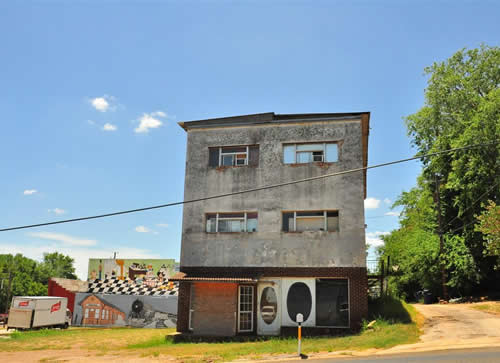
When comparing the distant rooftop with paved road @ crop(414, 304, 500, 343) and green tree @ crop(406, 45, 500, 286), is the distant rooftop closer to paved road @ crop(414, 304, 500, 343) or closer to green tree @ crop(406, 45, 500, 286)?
paved road @ crop(414, 304, 500, 343)

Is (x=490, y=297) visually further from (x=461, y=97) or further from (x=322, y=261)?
(x=322, y=261)

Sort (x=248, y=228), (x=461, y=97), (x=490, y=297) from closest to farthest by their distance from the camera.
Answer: (x=248, y=228) → (x=490, y=297) → (x=461, y=97)

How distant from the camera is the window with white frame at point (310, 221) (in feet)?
66.6

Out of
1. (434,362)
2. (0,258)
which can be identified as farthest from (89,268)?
(0,258)

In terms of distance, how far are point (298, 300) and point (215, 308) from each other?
3773 millimetres

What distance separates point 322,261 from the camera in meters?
19.8

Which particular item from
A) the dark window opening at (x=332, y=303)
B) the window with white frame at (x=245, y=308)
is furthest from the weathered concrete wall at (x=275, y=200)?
the window with white frame at (x=245, y=308)

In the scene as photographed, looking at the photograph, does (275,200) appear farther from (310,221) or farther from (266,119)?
(266,119)

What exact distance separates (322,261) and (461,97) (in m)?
23.6

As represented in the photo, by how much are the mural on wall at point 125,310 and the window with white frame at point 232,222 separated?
21.6 meters

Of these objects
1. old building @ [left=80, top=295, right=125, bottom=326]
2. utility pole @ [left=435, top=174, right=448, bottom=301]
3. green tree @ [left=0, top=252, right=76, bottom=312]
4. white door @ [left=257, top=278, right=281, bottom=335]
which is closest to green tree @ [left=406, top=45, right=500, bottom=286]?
utility pole @ [left=435, top=174, right=448, bottom=301]

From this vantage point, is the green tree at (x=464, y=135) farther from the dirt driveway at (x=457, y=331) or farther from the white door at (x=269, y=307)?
the white door at (x=269, y=307)

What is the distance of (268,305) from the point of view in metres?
20.1

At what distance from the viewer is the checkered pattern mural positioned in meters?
42.7
